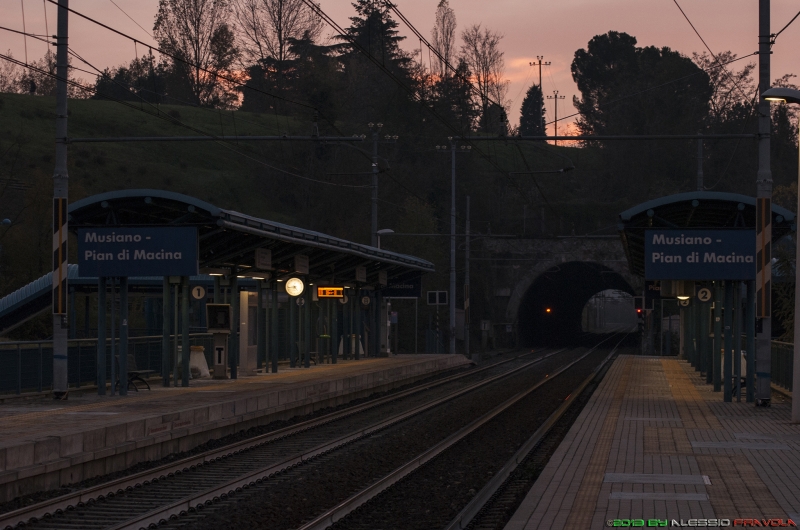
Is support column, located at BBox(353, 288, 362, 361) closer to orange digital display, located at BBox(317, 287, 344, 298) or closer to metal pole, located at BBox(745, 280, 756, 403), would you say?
orange digital display, located at BBox(317, 287, 344, 298)

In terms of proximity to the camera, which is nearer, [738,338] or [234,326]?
[738,338]

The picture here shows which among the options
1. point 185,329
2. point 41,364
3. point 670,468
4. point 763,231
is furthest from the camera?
point 185,329

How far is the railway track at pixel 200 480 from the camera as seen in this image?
983cm

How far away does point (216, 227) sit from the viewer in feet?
65.1

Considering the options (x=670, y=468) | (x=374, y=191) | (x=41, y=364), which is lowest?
(x=670, y=468)

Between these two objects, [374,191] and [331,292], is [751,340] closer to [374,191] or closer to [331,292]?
[331,292]

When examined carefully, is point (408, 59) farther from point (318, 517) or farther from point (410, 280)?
point (318, 517)

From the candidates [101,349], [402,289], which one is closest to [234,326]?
[101,349]

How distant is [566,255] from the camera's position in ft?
219

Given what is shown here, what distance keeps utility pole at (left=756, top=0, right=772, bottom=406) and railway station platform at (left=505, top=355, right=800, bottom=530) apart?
0.78 meters

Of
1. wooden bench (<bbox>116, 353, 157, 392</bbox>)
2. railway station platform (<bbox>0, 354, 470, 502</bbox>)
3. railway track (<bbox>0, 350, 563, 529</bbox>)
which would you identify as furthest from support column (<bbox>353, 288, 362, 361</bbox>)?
wooden bench (<bbox>116, 353, 157, 392</bbox>)

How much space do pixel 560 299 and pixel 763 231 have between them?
67.9 m

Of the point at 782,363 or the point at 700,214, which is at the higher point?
the point at 700,214

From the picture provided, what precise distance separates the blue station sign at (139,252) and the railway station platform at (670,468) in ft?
26.6
